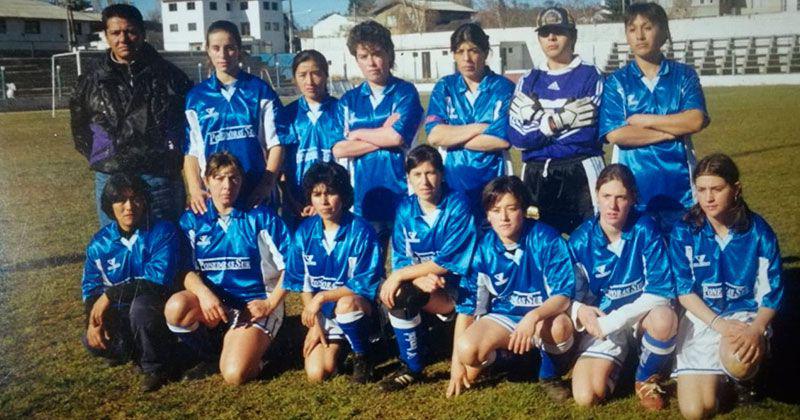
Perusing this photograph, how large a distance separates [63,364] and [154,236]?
38.4 inches

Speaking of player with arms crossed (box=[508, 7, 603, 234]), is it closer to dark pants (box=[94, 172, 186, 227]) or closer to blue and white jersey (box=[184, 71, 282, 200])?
blue and white jersey (box=[184, 71, 282, 200])

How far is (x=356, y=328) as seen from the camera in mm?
3947

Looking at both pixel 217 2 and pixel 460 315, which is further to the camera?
pixel 217 2

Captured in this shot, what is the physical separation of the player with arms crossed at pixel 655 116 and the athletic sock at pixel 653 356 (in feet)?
2.16

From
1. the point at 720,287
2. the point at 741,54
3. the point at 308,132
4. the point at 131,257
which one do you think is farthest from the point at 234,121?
the point at 741,54

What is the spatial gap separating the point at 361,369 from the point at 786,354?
2360 millimetres

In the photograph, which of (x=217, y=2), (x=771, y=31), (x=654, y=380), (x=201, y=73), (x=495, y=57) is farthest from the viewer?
(x=495, y=57)

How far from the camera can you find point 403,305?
384cm

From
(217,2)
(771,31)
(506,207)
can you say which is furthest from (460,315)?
(771,31)

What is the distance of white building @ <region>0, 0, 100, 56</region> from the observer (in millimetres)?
32219

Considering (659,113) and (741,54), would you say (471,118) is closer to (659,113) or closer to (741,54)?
(659,113)

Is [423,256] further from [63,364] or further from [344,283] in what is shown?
[63,364]

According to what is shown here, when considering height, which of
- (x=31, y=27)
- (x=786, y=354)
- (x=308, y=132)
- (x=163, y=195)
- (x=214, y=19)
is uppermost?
(x=31, y=27)

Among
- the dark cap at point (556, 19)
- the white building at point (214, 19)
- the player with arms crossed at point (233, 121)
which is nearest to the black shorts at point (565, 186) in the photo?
the dark cap at point (556, 19)
